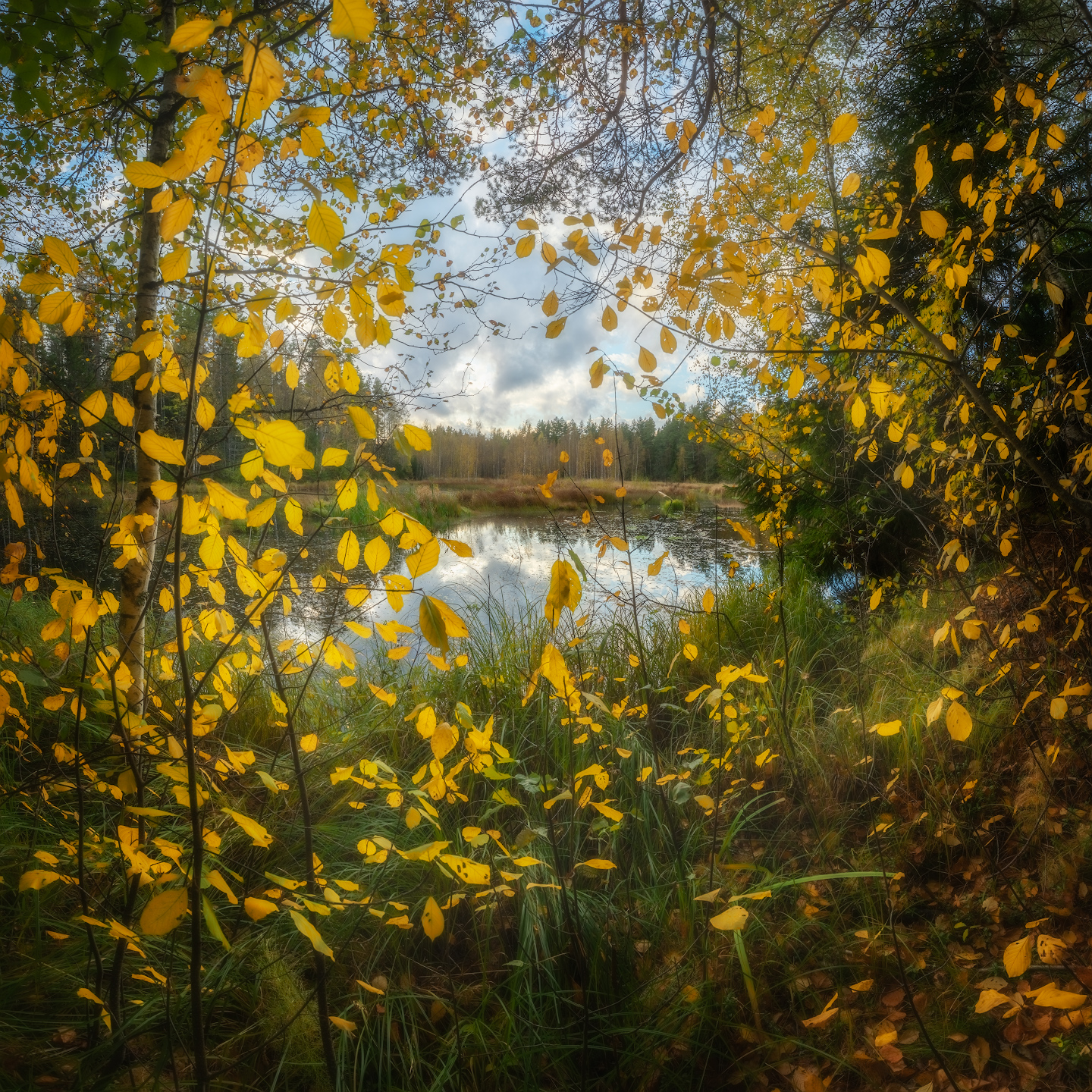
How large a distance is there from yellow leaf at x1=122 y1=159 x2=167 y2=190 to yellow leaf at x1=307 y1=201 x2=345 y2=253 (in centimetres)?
17

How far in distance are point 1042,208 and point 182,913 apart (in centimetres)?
319

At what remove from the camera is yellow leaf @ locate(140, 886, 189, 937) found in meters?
0.79

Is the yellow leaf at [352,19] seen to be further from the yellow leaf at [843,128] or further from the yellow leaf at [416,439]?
the yellow leaf at [843,128]

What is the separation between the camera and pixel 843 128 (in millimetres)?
1198

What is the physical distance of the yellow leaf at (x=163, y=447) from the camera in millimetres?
855

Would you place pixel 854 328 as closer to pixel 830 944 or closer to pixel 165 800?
pixel 830 944

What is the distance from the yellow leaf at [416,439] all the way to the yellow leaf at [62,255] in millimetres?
502

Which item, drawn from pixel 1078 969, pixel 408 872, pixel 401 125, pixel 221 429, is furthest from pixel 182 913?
pixel 401 125

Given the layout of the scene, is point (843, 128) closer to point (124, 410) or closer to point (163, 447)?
point (163, 447)

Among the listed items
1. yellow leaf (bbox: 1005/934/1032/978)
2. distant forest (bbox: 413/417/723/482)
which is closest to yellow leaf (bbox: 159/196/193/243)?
yellow leaf (bbox: 1005/934/1032/978)

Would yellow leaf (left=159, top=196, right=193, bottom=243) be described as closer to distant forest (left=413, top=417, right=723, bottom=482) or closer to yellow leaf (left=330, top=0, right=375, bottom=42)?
yellow leaf (left=330, top=0, right=375, bottom=42)

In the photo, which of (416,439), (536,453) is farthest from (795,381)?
(536,453)

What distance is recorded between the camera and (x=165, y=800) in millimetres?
2277

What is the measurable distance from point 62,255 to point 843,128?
139 centimetres
